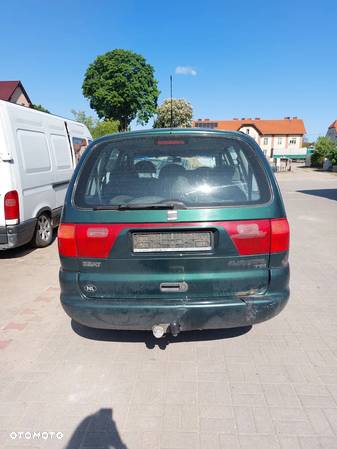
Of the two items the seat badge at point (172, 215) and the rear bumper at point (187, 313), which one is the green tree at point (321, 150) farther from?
the seat badge at point (172, 215)

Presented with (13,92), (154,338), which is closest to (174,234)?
(154,338)

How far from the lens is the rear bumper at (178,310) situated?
232 centimetres

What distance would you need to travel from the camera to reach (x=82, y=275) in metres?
2.36

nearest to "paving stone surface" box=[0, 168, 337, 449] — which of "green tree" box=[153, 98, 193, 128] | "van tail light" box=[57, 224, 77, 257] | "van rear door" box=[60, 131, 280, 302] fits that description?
"van rear door" box=[60, 131, 280, 302]

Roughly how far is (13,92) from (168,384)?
124 feet

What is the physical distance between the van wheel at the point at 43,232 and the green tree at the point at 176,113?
133 feet

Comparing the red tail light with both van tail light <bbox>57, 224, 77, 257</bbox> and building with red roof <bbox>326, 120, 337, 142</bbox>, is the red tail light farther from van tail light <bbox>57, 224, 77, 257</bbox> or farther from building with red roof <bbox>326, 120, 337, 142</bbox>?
building with red roof <bbox>326, 120, 337, 142</bbox>

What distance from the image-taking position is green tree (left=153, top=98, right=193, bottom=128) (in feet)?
152

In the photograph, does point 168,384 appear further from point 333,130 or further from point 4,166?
point 333,130

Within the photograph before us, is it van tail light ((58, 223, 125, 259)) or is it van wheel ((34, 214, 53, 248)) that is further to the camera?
van wheel ((34, 214, 53, 248))

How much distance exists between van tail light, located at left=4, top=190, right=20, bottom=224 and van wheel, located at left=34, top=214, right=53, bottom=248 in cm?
80

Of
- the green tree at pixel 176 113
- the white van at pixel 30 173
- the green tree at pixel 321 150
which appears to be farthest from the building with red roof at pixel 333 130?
the white van at pixel 30 173

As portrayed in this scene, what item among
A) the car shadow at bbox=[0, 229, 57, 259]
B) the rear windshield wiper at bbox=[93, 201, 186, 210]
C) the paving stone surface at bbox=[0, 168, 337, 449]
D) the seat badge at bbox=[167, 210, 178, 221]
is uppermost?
the rear windshield wiper at bbox=[93, 201, 186, 210]

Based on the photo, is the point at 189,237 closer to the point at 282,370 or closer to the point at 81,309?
the point at 81,309
